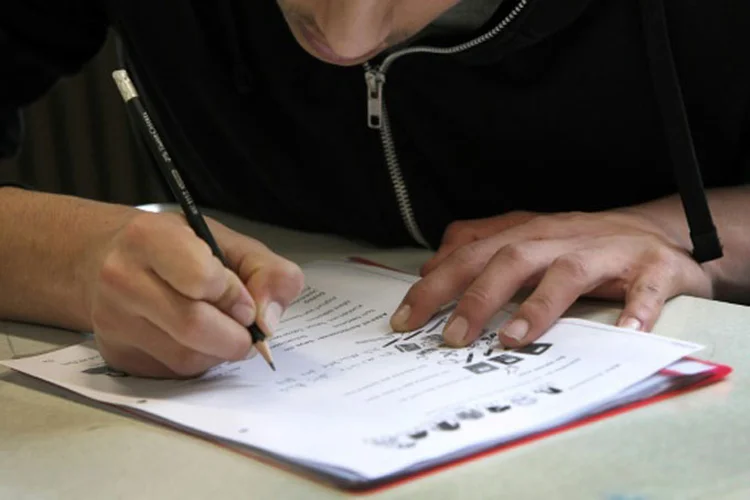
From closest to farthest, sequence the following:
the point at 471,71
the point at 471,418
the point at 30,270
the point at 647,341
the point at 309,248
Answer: the point at 471,418, the point at 647,341, the point at 30,270, the point at 471,71, the point at 309,248

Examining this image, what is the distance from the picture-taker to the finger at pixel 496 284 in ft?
2.35

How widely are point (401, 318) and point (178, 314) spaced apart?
192mm

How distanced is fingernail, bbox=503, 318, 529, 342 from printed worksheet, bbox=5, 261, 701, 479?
0.01m

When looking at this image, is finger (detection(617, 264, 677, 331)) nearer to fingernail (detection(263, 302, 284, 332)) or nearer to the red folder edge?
the red folder edge

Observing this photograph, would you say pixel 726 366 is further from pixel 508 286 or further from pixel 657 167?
pixel 657 167

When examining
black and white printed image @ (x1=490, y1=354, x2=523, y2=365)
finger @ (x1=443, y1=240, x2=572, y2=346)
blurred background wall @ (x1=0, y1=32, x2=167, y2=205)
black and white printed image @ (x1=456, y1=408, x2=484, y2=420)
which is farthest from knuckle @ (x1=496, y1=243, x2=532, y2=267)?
blurred background wall @ (x1=0, y1=32, x2=167, y2=205)

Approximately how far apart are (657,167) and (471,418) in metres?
0.52

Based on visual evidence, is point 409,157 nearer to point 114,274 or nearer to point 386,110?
point 386,110

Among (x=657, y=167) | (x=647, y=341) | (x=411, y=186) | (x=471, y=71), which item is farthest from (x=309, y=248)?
(x=647, y=341)

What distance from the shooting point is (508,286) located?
75cm

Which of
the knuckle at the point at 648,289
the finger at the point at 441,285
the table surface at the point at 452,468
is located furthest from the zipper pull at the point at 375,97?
the table surface at the point at 452,468

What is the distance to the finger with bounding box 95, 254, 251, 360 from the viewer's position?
2.06 feet

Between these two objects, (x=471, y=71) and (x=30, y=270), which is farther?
(x=471, y=71)

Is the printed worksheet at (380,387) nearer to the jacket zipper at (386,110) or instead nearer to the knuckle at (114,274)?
the knuckle at (114,274)
